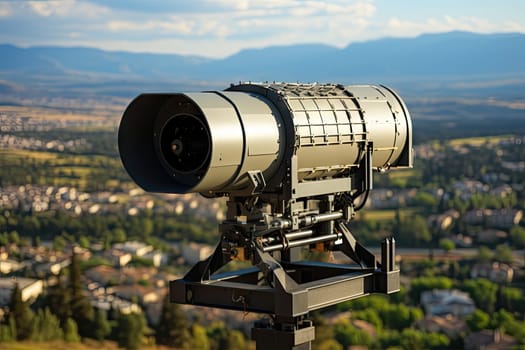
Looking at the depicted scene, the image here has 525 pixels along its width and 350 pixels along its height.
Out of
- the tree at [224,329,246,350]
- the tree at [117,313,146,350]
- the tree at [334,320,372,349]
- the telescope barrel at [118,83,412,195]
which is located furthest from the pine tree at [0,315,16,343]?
the telescope barrel at [118,83,412,195]

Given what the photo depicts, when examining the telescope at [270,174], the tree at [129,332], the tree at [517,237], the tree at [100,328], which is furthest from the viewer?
the tree at [517,237]

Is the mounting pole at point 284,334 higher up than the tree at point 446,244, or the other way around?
the mounting pole at point 284,334

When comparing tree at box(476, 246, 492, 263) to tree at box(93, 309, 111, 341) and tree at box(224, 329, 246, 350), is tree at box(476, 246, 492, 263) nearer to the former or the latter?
tree at box(224, 329, 246, 350)

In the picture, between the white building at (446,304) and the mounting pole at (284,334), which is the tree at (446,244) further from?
the mounting pole at (284,334)

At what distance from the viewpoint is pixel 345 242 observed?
34.5 ft

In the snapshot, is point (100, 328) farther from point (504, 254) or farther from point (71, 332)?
point (504, 254)

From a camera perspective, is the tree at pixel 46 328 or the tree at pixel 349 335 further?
the tree at pixel 349 335

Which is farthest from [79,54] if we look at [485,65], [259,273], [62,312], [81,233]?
[259,273]

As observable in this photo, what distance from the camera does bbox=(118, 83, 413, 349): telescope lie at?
29.3 ft

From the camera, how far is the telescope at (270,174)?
894cm

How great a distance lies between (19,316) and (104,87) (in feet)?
393

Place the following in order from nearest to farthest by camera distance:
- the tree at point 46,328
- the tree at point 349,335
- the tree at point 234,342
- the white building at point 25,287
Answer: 1. the tree at point 46,328
2. the tree at point 234,342
3. the white building at point 25,287
4. the tree at point 349,335

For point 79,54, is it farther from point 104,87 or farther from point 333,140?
point 333,140

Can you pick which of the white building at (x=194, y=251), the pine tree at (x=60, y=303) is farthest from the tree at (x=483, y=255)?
the pine tree at (x=60, y=303)
